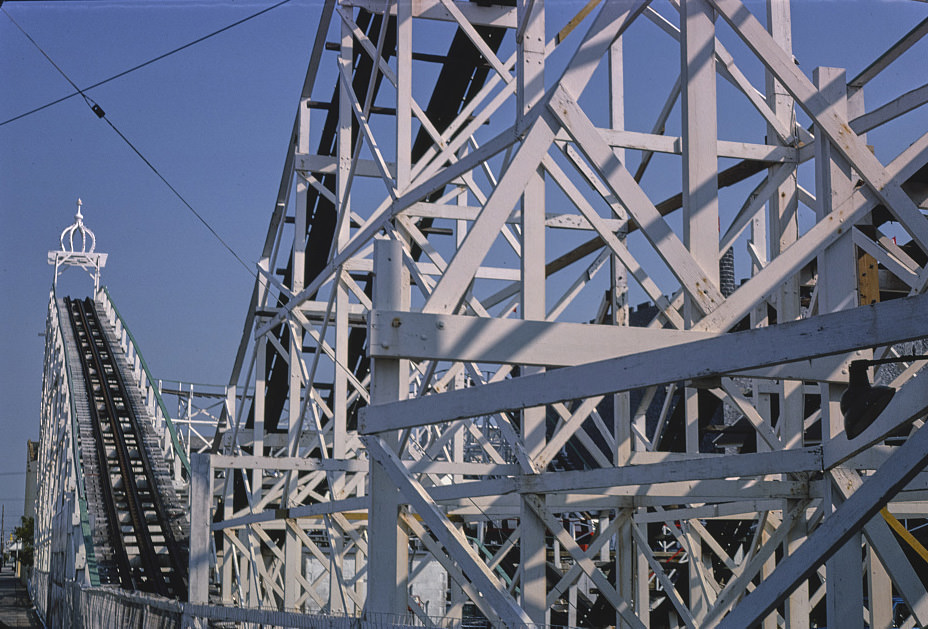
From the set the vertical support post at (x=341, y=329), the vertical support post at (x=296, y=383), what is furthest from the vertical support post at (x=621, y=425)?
the vertical support post at (x=296, y=383)

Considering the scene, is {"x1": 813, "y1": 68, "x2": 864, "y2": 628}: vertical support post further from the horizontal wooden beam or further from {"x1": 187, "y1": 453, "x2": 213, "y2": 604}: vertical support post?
{"x1": 187, "y1": 453, "x2": 213, "y2": 604}: vertical support post

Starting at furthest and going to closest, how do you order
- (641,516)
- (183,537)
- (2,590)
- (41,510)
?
1. (2,590)
2. (41,510)
3. (183,537)
4. (641,516)

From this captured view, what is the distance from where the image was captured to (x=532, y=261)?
273 inches

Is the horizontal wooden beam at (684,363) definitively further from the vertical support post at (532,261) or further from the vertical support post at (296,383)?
the vertical support post at (296,383)

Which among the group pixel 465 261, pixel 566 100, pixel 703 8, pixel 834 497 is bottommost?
pixel 834 497

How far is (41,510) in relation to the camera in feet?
118

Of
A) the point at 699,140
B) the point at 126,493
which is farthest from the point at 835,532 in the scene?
the point at 126,493

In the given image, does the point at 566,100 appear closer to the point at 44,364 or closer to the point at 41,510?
the point at 41,510

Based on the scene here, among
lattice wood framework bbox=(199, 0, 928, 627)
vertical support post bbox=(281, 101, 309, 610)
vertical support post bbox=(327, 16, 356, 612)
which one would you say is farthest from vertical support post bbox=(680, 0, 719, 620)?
vertical support post bbox=(281, 101, 309, 610)

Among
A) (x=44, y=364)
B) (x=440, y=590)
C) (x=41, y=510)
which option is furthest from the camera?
(x=44, y=364)

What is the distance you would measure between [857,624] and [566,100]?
3.15 meters

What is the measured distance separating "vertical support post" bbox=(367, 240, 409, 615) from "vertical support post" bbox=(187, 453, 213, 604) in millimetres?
8679

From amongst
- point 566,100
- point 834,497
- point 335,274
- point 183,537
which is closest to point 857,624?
point 834,497

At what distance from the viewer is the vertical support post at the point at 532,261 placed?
6820 millimetres
